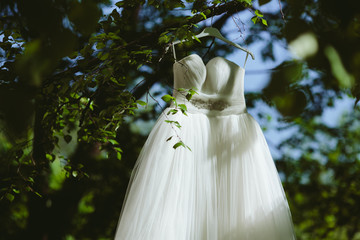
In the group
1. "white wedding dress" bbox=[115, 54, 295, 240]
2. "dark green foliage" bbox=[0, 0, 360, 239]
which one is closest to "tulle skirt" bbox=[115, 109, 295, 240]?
"white wedding dress" bbox=[115, 54, 295, 240]

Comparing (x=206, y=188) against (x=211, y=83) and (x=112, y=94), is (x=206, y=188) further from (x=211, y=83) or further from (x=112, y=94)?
(x=112, y=94)

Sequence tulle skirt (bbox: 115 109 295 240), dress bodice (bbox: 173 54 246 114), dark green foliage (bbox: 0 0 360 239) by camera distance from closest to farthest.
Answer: dark green foliage (bbox: 0 0 360 239) < tulle skirt (bbox: 115 109 295 240) < dress bodice (bbox: 173 54 246 114)

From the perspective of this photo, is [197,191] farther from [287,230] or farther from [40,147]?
[40,147]

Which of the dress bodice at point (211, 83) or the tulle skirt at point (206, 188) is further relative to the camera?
the dress bodice at point (211, 83)

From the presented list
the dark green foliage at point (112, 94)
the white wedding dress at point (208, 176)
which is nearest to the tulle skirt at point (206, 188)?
the white wedding dress at point (208, 176)

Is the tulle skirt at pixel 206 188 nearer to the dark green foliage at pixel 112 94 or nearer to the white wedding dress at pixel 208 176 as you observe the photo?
the white wedding dress at pixel 208 176

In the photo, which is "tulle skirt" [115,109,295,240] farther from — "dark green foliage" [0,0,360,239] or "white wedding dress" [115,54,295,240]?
"dark green foliage" [0,0,360,239]

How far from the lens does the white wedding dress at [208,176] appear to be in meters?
1.01

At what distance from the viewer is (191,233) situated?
1.01 metres

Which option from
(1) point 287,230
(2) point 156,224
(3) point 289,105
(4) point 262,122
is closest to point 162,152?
(2) point 156,224

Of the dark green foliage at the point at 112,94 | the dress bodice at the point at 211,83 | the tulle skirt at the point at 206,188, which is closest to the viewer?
the dark green foliage at the point at 112,94

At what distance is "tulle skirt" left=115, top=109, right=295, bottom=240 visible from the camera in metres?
1.01

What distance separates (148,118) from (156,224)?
1.49 metres

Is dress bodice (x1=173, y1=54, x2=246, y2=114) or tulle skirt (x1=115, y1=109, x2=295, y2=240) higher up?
dress bodice (x1=173, y1=54, x2=246, y2=114)
